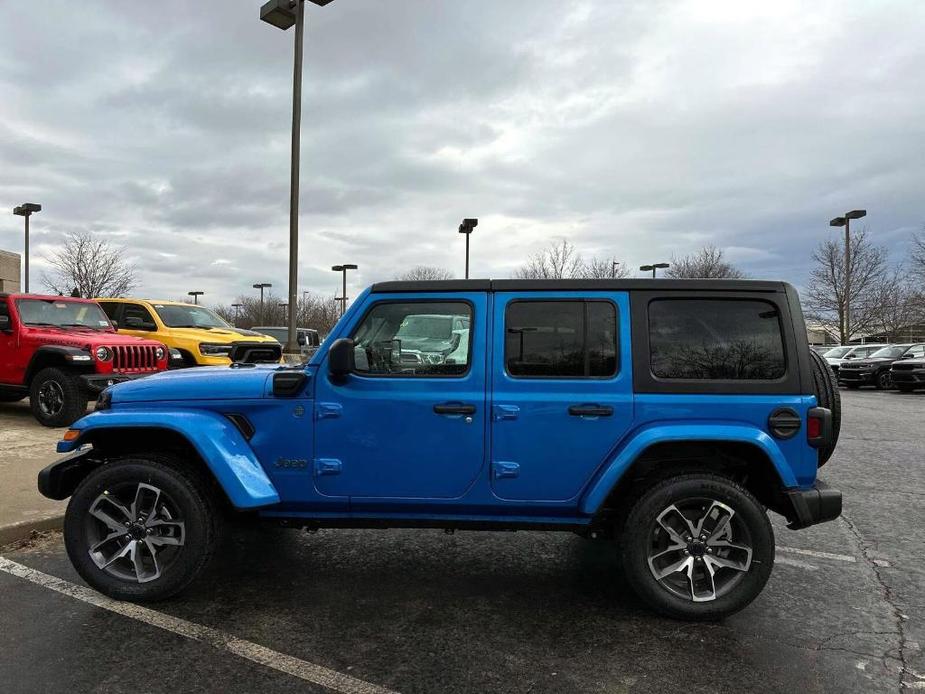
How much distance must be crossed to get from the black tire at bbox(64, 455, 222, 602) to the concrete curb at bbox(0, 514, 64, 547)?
1342 millimetres

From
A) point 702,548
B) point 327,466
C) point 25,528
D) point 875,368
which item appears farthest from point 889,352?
point 25,528

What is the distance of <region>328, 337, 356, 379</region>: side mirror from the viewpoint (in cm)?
343

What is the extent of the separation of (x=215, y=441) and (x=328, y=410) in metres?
0.62

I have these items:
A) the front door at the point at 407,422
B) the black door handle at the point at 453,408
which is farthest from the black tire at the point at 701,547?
the black door handle at the point at 453,408

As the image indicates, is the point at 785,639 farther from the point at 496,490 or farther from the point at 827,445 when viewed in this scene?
the point at 496,490

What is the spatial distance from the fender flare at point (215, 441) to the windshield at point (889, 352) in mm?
24582

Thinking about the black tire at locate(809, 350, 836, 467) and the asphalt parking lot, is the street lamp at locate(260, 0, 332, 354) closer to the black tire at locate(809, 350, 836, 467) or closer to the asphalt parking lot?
the asphalt parking lot

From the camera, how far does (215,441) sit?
350 cm

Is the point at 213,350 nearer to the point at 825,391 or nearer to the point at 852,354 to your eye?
the point at 825,391

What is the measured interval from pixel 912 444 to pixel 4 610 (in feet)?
35.7

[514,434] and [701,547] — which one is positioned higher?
[514,434]

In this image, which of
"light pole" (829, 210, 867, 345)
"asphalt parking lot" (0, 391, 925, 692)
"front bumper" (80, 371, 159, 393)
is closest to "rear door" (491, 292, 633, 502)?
"asphalt parking lot" (0, 391, 925, 692)

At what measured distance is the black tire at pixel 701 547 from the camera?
11.2 ft

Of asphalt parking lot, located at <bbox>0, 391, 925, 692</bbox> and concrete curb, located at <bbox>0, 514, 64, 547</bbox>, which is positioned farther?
concrete curb, located at <bbox>0, 514, 64, 547</bbox>
